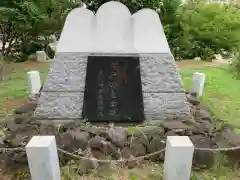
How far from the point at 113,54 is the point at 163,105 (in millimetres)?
1123

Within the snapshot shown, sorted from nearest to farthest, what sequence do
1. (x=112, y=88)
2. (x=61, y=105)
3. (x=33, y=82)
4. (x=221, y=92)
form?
(x=112, y=88)
(x=61, y=105)
(x=33, y=82)
(x=221, y=92)

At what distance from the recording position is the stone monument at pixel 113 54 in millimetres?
4934

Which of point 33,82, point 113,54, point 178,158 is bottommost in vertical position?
point 33,82

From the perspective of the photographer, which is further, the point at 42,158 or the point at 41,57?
the point at 41,57

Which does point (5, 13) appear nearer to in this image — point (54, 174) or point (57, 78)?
point (57, 78)

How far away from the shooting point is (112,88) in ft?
15.8

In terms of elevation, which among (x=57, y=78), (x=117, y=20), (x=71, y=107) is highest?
(x=117, y=20)

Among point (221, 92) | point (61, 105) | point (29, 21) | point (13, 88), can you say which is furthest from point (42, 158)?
point (29, 21)

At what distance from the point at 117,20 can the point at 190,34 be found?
27.1 feet

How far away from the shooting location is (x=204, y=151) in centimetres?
384

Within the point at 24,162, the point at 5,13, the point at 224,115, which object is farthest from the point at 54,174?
the point at 5,13

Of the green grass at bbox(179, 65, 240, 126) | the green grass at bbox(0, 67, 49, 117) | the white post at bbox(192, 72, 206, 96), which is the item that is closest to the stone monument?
the green grass at bbox(179, 65, 240, 126)

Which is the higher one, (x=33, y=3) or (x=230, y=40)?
(x=33, y=3)

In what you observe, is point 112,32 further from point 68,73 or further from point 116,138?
point 116,138
